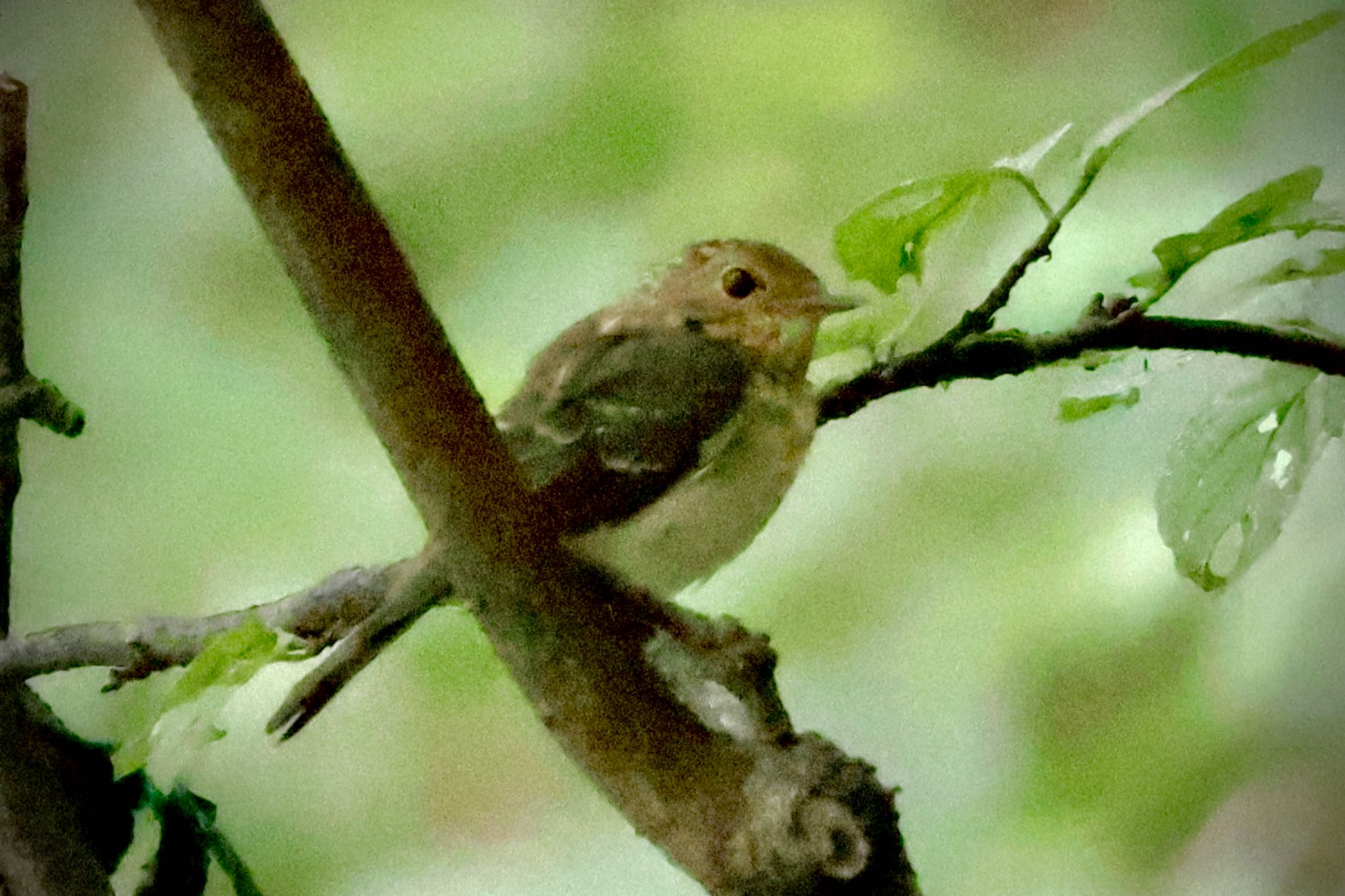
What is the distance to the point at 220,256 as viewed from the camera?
664 mm

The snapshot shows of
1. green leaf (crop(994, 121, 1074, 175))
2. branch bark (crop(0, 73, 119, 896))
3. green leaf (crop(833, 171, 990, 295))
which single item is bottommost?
branch bark (crop(0, 73, 119, 896))

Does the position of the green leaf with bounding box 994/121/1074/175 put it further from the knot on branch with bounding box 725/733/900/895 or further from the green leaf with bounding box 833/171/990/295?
the knot on branch with bounding box 725/733/900/895

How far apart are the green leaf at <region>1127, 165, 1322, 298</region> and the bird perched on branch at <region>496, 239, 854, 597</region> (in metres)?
0.19

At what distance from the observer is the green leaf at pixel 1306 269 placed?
460 millimetres

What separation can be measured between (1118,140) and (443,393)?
252mm

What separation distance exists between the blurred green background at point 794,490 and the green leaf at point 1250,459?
0.30 feet

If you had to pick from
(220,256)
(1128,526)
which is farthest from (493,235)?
(1128,526)

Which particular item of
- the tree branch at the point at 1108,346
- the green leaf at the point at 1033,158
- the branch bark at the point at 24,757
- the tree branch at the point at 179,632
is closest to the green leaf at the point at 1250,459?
the tree branch at the point at 1108,346

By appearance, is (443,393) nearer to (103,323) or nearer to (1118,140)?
(1118,140)

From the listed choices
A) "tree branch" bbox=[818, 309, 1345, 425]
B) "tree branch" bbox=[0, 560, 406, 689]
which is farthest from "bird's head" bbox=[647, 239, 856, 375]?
"tree branch" bbox=[0, 560, 406, 689]

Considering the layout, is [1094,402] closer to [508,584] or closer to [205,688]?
[508,584]

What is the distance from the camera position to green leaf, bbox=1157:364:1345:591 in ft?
1.60

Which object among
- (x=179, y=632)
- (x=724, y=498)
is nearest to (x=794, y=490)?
(x=724, y=498)

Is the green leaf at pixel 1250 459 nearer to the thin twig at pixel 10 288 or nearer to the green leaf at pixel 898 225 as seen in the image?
the green leaf at pixel 898 225
